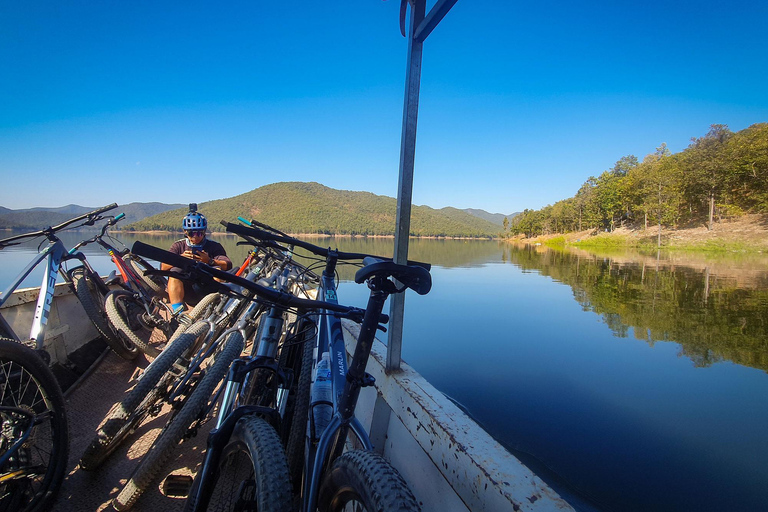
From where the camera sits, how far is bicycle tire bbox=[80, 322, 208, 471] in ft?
6.17

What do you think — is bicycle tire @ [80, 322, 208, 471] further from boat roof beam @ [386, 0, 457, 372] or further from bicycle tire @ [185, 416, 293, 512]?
boat roof beam @ [386, 0, 457, 372]

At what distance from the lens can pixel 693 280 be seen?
952 centimetres

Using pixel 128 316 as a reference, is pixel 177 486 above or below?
below

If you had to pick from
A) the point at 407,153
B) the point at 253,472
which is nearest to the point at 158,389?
the point at 253,472

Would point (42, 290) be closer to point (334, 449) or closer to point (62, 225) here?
point (62, 225)

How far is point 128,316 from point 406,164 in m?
3.85

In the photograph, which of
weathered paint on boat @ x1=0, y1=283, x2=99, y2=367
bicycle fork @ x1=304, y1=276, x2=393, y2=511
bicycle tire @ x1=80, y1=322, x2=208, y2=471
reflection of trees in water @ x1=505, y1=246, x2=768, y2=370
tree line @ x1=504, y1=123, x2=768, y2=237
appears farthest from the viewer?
tree line @ x1=504, y1=123, x2=768, y2=237

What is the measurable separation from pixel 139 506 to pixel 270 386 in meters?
0.89

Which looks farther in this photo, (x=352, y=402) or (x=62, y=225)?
(x=62, y=225)

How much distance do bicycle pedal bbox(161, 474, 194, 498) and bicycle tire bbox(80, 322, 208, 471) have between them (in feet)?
1.40

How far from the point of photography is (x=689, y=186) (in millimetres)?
31922

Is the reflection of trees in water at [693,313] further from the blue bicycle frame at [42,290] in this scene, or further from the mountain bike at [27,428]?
the blue bicycle frame at [42,290]

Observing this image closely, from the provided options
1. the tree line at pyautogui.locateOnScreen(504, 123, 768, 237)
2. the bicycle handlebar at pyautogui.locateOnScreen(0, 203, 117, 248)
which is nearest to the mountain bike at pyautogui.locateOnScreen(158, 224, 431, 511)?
the bicycle handlebar at pyautogui.locateOnScreen(0, 203, 117, 248)

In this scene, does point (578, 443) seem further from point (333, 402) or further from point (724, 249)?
point (724, 249)
